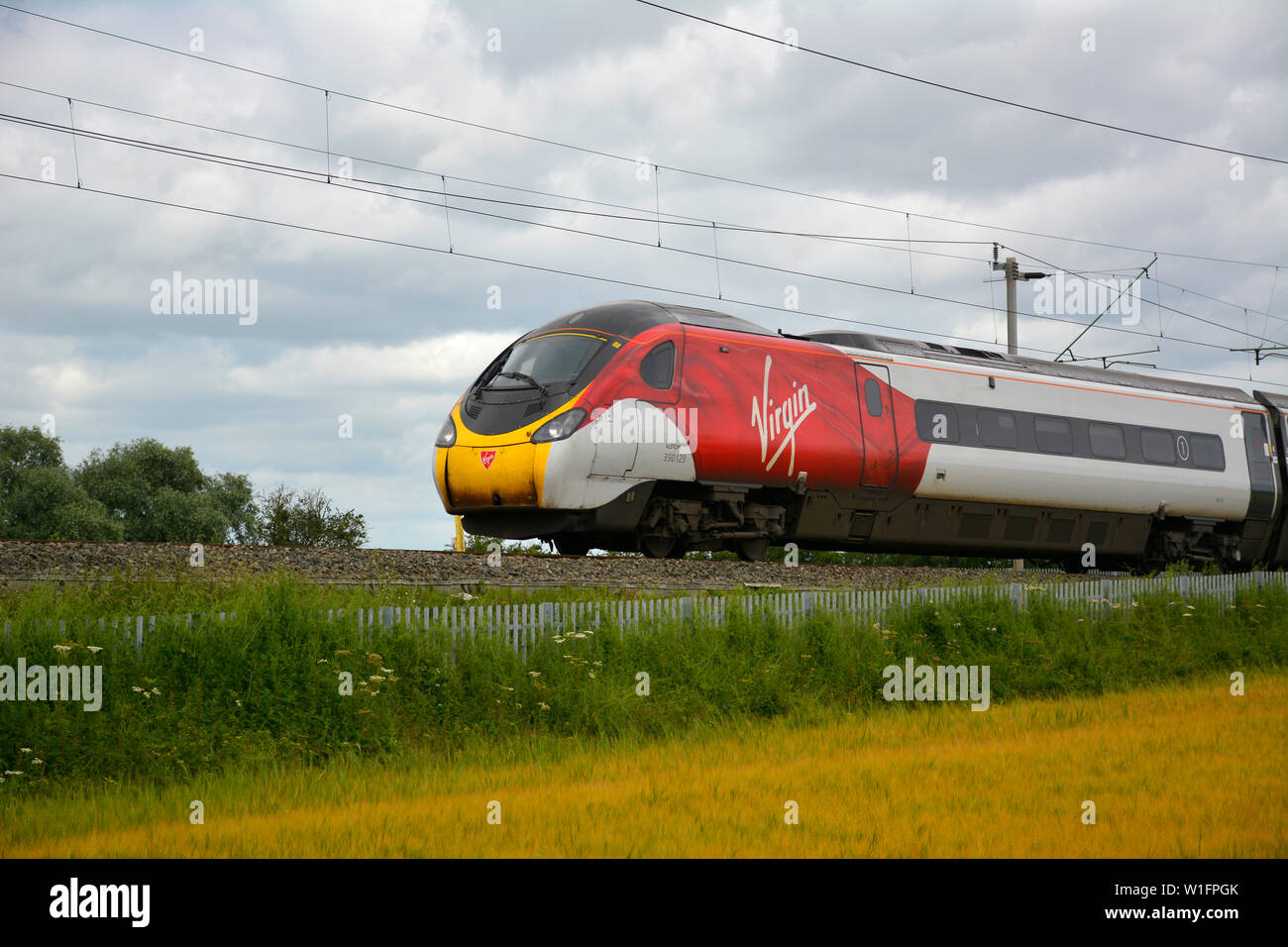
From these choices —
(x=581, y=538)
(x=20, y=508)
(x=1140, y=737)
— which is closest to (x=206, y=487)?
(x=20, y=508)

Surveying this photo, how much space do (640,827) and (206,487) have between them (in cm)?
5016

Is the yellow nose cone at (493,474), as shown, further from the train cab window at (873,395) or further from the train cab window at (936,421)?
the train cab window at (936,421)

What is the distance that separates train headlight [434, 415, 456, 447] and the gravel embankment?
2416mm

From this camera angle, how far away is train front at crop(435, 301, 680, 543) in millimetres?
16438

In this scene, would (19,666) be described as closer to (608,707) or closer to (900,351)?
(608,707)

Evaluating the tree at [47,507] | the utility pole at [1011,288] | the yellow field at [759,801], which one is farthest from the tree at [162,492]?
the yellow field at [759,801]

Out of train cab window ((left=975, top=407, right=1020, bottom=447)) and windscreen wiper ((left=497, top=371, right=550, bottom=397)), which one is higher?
windscreen wiper ((left=497, top=371, right=550, bottom=397))

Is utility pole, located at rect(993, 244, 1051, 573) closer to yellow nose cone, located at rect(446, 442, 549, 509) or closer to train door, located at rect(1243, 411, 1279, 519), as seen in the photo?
train door, located at rect(1243, 411, 1279, 519)

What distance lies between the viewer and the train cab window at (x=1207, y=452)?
2556 cm

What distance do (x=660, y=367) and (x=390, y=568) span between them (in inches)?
203

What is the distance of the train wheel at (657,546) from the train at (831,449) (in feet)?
0.12

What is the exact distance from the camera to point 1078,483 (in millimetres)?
23438

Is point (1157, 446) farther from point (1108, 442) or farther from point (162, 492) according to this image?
point (162, 492)

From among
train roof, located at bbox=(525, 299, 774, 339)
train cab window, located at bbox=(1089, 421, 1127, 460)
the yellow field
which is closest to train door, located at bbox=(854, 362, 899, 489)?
train roof, located at bbox=(525, 299, 774, 339)
